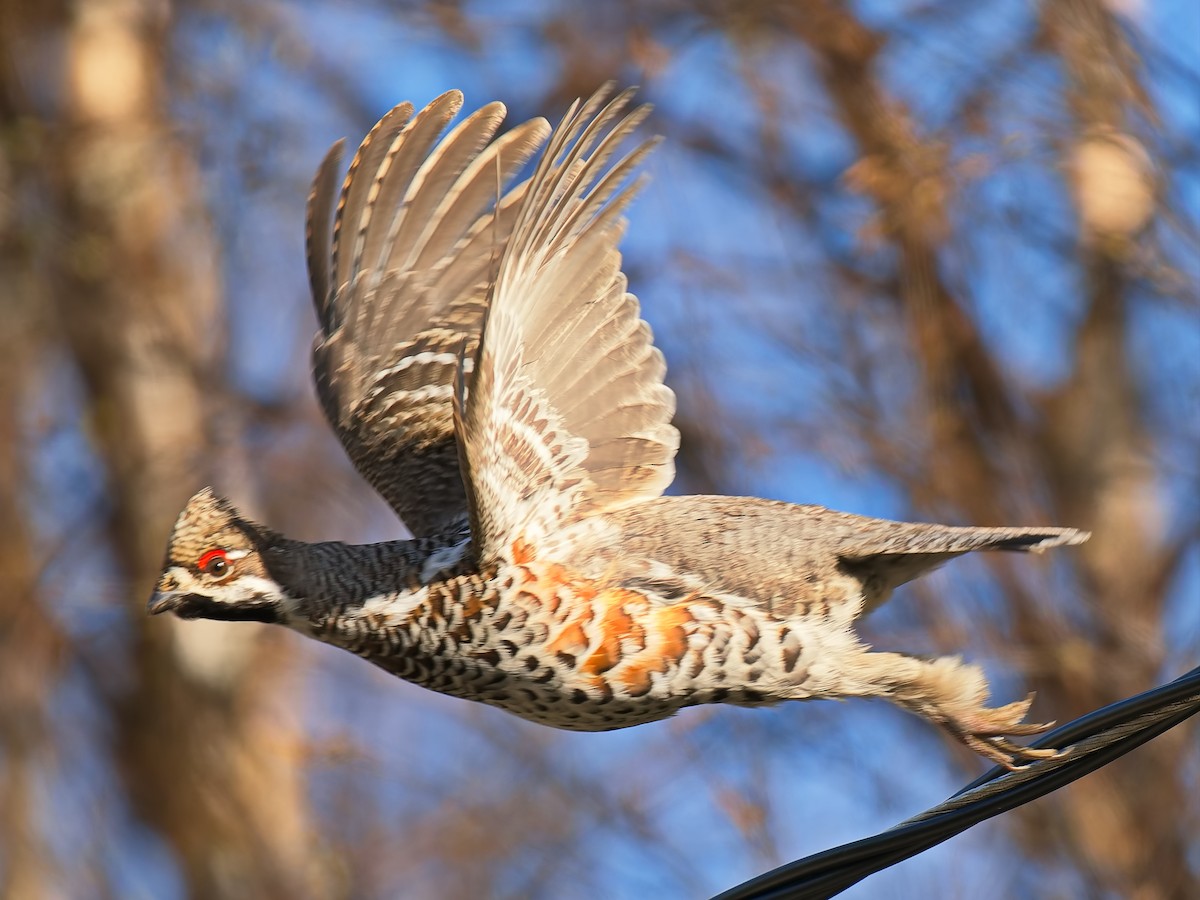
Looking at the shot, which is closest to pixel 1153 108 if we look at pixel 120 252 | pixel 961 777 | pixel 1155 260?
pixel 1155 260

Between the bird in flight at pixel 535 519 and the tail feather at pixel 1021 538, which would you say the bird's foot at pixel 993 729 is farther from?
the tail feather at pixel 1021 538

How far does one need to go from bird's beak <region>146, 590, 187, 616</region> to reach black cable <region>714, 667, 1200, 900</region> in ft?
6.51

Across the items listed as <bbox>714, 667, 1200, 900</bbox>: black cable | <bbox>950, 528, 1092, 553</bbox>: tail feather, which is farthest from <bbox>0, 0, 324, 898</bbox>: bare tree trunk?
<bbox>714, 667, 1200, 900</bbox>: black cable

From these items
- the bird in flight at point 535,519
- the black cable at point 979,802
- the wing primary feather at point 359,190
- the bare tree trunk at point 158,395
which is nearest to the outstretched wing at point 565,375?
the bird in flight at point 535,519

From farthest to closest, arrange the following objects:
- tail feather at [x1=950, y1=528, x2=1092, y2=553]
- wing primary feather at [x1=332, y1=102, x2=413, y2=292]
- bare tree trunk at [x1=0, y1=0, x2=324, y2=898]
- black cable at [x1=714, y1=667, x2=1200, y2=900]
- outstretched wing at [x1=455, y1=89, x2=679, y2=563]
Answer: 1. bare tree trunk at [x1=0, y1=0, x2=324, y2=898]
2. wing primary feather at [x1=332, y1=102, x2=413, y2=292]
3. tail feather at [x1=950, y1=528, x2=1092, y2=553]
4. outstretched wing at [x1=455, y1=89, x2=679, y2=563]
5. black cable at [x1=714, y1=667, x2=1200, y2=900]

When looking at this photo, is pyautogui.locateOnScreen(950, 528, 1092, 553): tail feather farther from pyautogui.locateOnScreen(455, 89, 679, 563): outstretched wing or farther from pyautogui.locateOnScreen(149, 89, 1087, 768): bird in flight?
pyautogui.locateOnScreen(455, 89, 679, 563): outstretched wing

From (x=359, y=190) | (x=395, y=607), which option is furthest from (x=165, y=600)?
(x=359, y=190)

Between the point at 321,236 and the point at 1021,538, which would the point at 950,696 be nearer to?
the point at 1021,538

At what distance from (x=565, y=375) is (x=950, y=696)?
54.2 inches

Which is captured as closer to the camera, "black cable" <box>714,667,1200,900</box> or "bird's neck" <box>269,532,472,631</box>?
"black cable" <box>714,667,1200,900</box>

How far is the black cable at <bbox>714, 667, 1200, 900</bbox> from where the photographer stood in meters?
2.90

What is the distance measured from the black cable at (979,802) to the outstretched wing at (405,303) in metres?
2.00

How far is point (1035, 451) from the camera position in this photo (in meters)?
9.58

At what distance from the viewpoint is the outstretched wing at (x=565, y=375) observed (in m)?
3.88
